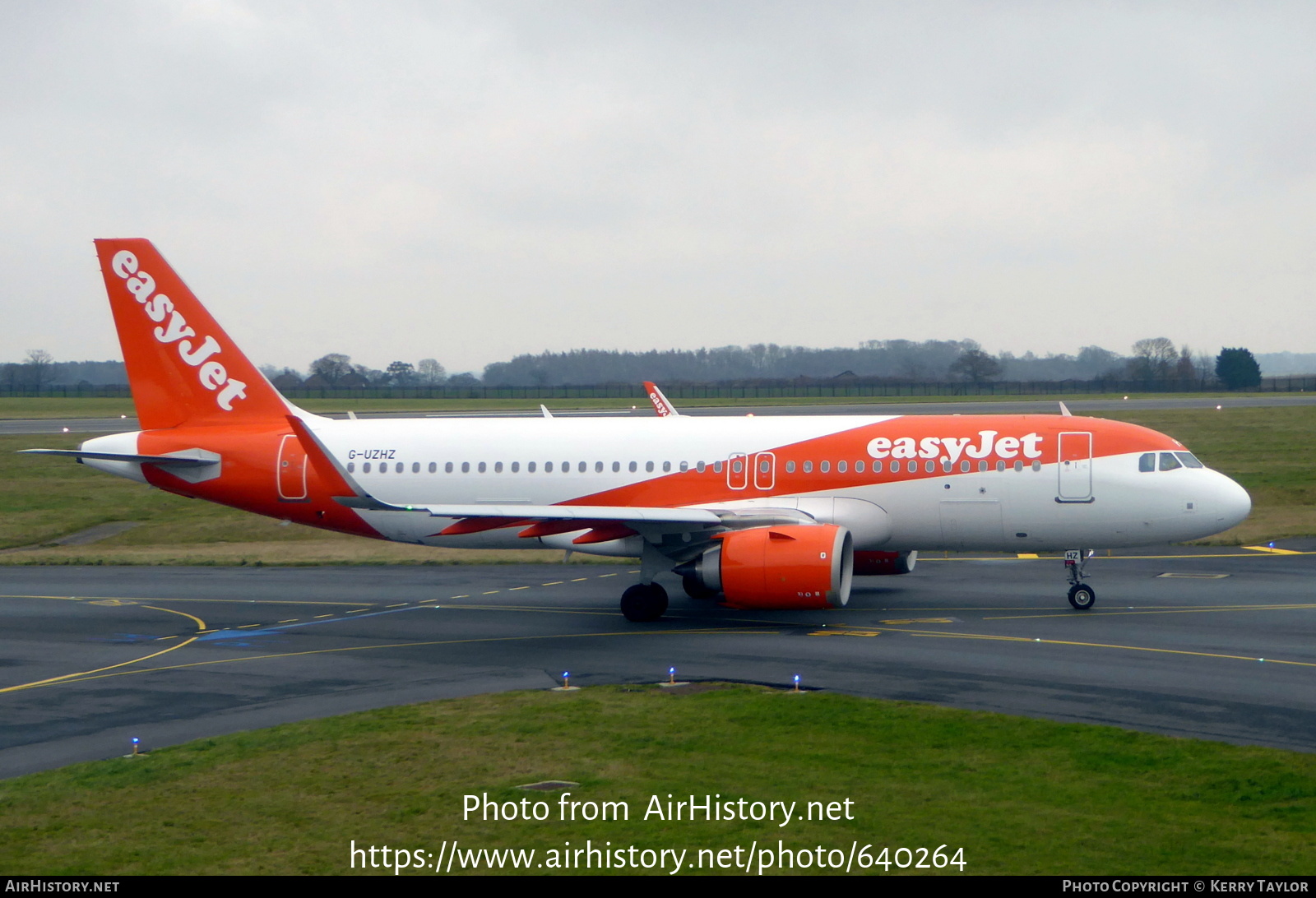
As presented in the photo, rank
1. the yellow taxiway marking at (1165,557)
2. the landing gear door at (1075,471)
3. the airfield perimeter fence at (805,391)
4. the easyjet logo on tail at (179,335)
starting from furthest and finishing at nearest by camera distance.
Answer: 1. the airfield perimeter fence at (805,391)
2. the yellow taxiway marking at (1165,557)
3. the easyjet logo on tail at (179,335)
4. the landing gear door at (1075,471)

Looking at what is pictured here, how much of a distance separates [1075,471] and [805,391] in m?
104

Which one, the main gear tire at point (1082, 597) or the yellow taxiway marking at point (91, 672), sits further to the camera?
the main gear tire at point (1082, 597)

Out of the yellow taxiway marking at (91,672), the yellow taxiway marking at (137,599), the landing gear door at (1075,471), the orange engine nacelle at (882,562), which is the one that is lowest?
the yellow taxiway marking at (137,599)

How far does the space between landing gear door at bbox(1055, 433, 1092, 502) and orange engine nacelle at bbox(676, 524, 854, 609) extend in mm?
5493

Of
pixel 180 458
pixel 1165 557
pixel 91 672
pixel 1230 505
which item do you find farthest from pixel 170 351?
pixel 1165 557

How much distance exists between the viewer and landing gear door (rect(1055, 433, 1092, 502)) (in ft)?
88.2

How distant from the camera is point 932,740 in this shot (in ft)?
53.7

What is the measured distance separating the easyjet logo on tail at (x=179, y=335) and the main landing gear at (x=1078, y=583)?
2088 centimetres

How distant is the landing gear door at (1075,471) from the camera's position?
2688cm

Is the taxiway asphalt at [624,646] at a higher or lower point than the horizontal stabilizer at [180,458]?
lower

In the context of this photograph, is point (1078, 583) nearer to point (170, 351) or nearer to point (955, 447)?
point (955, 447)

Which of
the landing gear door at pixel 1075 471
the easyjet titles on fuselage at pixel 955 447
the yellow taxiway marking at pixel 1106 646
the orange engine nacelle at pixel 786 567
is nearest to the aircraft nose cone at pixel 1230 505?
the landing gear door at pixel 1075 471

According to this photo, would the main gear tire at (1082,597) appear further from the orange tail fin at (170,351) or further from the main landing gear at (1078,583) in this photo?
the orange tail fin at (170,351)
